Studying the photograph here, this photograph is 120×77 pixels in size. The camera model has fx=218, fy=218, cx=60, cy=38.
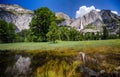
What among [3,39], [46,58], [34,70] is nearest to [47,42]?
[46,58]

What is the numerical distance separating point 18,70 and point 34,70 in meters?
0.26

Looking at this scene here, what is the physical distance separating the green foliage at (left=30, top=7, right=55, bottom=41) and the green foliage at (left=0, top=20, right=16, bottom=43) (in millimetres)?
358

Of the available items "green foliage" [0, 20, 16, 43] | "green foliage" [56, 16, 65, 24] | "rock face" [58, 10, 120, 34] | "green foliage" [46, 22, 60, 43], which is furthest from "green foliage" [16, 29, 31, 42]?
"rock face" [58, 10, 120, 34]

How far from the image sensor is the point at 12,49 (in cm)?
368

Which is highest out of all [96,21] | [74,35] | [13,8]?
[13,8]

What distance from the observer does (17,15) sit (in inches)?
149

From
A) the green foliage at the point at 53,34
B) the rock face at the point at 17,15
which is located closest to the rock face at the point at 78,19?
the rock face at the point at 17,15

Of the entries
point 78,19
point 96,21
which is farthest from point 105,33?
point 78,19

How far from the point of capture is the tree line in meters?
3.71

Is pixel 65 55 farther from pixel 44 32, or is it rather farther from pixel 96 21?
pixel 96 21

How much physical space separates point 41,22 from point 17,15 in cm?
44

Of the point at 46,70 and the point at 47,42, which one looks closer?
the point at 46,70

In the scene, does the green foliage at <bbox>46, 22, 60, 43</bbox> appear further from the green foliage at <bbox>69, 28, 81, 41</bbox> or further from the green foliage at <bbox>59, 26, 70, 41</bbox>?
the green foliage at <bbox>69, 28, 81, 41</bbox>

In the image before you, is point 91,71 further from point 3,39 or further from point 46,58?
point 3,39
